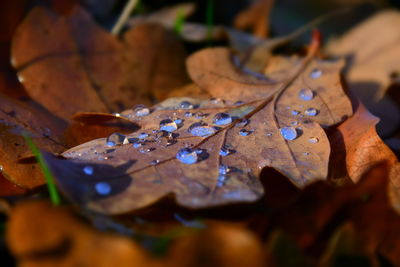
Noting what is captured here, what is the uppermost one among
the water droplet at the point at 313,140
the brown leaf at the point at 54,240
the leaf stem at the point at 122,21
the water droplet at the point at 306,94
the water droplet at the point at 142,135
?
the leaf stem at the point at 122,21

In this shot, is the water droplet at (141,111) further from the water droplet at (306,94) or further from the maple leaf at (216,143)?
the water droplet at (306,94)

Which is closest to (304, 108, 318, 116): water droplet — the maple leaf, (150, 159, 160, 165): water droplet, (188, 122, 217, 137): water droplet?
the maple leaf

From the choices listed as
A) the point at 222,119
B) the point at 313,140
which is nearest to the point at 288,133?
the point at 313,140

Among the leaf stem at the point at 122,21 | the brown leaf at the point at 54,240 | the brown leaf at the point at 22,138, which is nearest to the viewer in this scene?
the brown leaf at the point at 54,240

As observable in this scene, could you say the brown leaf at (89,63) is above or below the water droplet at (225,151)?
above

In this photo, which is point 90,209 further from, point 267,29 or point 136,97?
point 267,29

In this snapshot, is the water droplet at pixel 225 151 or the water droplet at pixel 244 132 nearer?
the water droplet at pixel 225 151

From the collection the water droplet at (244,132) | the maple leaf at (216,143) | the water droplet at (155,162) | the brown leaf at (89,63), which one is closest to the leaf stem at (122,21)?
the brown leaf at (89,63)

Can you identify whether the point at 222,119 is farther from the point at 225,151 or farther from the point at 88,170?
the point at 88,170

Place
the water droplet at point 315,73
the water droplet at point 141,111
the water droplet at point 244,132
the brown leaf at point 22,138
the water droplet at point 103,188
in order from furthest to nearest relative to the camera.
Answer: the water droplet at point 315,73, the water droplet at point 141,111, the water droplet at point 244,132, the brown leaf at point 22,138, the water droplet at point 103,188
